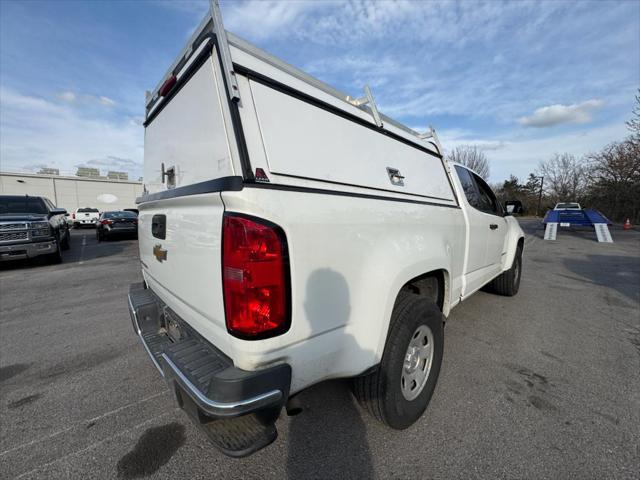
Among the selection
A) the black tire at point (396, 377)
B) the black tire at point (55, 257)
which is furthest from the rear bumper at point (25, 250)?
the black tire at point (396, 377)

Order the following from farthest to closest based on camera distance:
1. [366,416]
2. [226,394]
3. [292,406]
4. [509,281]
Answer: [509,281] → [366,416] → [292,406] → [226,394]

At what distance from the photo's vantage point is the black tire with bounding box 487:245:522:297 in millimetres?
5027

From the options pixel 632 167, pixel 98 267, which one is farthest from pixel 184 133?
pixel 632 167

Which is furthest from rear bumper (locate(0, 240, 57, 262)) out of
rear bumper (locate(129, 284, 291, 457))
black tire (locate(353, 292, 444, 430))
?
black tire (locate(353, 292, 444, 430))

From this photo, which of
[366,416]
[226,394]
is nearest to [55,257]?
[366,416]

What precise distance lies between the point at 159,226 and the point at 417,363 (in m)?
2.10

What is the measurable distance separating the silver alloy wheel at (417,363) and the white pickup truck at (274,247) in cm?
1

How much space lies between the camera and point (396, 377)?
1979mm

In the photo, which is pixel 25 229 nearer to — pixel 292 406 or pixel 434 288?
pixel 292 406

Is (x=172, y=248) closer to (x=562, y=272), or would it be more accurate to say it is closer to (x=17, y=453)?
(x=17, y=453)

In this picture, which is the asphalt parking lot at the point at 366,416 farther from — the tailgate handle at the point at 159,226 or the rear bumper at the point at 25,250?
the rear bumper at the point at 25,250

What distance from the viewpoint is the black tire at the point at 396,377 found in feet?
Answer: 6.40

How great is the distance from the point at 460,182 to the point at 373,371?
239 centimetres

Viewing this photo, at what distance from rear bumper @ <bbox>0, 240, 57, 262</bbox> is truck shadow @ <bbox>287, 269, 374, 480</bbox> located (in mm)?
8358
